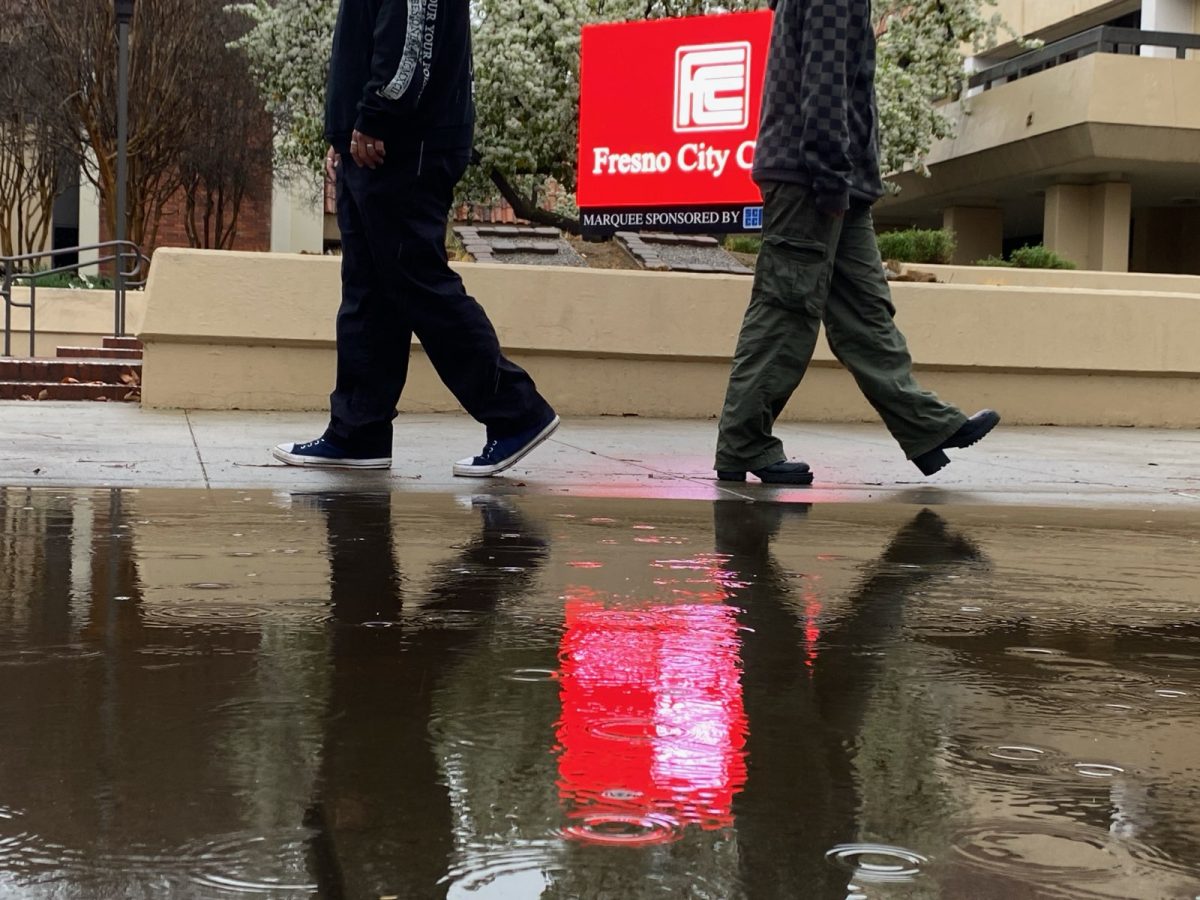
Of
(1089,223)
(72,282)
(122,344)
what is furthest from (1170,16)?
(122,344)

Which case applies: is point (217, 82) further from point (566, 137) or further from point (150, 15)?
point (566, 137)

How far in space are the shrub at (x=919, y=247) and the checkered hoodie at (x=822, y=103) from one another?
10929 mm

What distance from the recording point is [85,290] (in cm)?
2147

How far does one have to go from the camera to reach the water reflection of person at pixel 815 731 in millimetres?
1788

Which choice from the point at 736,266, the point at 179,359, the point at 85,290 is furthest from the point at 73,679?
the point at 85,290

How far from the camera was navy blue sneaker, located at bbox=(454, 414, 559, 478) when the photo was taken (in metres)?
5.89

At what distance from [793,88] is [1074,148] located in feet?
86.7

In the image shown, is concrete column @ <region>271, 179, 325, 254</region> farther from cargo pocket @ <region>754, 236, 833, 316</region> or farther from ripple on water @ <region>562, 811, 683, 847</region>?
ripple on water @ <region>562, 811, 683, 847</region>

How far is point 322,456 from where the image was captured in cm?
599

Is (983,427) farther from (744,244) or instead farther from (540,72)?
(540,72)

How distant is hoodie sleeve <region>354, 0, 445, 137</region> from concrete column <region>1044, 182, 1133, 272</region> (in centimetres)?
2932

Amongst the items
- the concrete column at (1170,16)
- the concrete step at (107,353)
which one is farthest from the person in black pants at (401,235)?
the concrete column at (1170,16)

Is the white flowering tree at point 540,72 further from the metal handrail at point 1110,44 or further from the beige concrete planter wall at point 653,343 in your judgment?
the beige concrete planter wall at point 653,343

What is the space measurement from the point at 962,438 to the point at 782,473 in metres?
0.70
